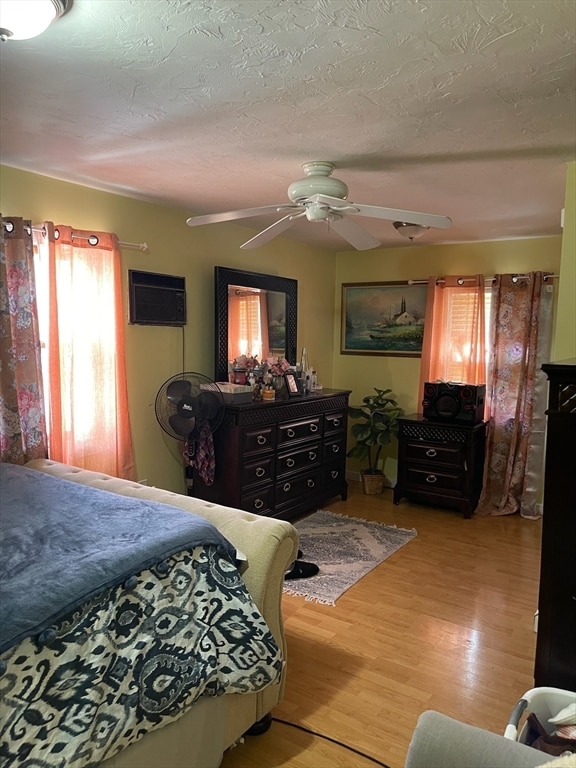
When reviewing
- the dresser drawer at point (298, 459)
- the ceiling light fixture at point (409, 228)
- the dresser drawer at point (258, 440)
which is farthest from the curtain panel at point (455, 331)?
the dresser drawer at point (258, 440)

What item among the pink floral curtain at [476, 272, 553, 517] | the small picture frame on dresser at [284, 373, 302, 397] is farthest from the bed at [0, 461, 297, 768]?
the pink floral curtain at [476, 272, 553, 517]

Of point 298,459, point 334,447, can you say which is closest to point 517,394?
point 334,447

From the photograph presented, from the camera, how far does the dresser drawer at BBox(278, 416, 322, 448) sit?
3.97 meters

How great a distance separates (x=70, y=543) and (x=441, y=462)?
343 cm

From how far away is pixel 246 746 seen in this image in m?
1.93

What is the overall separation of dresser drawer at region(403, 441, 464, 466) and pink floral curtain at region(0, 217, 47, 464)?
2.96 meters

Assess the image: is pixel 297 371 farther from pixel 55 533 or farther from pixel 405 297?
pixel 55 533

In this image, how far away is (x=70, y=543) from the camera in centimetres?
170

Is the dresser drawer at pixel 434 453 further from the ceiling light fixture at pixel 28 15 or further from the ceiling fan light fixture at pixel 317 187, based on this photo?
the ceiling light fixture at pixel 28 15

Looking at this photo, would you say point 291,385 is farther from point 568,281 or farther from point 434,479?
point 568,281

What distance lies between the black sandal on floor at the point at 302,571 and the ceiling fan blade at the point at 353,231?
196 centimetres

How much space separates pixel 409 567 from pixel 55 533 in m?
2.38

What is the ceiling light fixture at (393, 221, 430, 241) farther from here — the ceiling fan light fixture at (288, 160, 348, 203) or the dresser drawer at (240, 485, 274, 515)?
the dresser drawer at (240, 485, 274, 515)

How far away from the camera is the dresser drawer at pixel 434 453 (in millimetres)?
4422
